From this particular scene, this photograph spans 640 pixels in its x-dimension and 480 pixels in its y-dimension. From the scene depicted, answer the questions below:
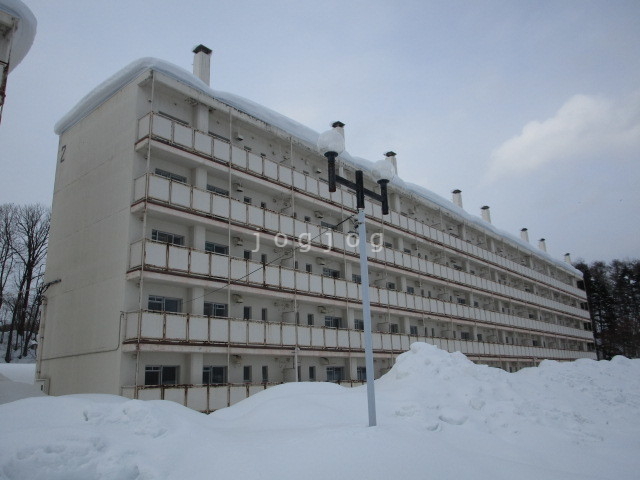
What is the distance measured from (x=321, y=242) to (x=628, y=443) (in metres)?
17.3

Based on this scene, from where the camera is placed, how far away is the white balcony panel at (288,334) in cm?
2378

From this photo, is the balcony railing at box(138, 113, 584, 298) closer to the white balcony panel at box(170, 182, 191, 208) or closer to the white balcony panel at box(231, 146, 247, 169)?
the white balcony panel at box(231, 146, 247, 169)

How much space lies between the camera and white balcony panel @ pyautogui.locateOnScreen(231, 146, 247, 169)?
2414 centimetres

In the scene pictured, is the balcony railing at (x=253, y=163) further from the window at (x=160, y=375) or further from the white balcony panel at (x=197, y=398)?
the white balcony panel at (x=197, y=398)

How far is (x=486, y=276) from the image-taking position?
48656mm

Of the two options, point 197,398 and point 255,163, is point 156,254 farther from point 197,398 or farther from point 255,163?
point 255,163

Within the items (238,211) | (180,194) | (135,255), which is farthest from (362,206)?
(238,211)

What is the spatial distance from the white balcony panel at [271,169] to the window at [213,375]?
1008 cm

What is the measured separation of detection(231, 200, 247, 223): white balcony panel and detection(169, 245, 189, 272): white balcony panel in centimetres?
350

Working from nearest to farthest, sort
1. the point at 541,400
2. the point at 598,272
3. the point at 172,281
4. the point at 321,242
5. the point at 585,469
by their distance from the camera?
the point at 585,469
the point at 541,400
the point at 172,281
the point at 321,242
the point at 598,272

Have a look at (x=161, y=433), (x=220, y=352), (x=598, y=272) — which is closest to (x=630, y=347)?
(x=598, y=272)

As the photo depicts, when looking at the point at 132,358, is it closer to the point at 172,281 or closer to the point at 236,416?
the point at 172,281

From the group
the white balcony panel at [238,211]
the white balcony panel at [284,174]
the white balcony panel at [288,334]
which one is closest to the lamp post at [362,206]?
the white balcony panel at [238,211]

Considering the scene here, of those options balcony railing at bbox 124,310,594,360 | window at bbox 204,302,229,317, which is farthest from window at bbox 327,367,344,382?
window at bbox 204,302,229,317
